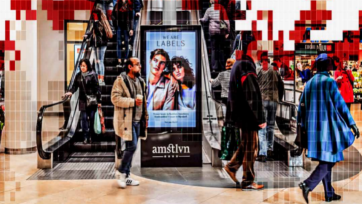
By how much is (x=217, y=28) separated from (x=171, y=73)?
46.5 inches

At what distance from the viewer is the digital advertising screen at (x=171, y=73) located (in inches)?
180

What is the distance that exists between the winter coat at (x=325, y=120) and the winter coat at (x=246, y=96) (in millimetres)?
508

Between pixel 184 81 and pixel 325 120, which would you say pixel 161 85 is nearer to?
pixel 184 81

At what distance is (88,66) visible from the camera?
5484 mm

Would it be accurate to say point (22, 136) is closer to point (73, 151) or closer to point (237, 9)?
point (73, 151)

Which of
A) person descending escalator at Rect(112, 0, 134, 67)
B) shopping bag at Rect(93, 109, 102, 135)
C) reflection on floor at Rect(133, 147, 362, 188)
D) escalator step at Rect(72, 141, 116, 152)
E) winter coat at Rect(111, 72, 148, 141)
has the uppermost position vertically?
person descending escalator at Rect(112, 0, 134, 67)

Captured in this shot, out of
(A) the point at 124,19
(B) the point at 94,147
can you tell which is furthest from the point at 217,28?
(B) the point at 94,147

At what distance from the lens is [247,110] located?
12.8ft

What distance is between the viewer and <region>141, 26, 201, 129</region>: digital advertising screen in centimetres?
457

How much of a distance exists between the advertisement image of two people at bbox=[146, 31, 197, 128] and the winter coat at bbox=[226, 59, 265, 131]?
845mm

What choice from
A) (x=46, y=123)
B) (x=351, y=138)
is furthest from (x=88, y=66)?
(x=351, y=138)

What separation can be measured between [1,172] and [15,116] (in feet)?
4.25

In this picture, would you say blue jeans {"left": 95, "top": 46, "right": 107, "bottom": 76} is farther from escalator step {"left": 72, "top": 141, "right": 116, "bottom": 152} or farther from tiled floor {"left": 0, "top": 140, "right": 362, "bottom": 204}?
tiled floor {"left": 0, "top": 140, "right": 362, "bottom": 204}

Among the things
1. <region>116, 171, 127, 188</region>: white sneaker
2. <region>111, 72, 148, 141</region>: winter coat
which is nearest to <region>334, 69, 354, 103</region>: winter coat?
<region>111, 72, 148, 141</region>: winter coat
